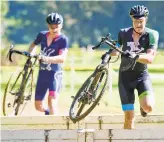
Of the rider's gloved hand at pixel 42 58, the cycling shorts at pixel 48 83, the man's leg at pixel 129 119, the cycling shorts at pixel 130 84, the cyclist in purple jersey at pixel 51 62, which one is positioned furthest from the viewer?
the cycling shorts at pixel 48 83

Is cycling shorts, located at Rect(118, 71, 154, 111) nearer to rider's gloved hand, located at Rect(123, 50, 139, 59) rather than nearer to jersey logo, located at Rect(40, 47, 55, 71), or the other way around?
rider's gloved hand, located at Rect(123, 50, 139, 59)

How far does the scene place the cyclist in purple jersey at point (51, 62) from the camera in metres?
10.3

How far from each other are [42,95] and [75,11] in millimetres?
56767

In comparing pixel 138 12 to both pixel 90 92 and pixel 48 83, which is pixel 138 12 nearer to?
pixel 90 92

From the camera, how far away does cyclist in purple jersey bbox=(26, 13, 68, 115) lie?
10.3 meters

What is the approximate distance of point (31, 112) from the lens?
14961 millimetres

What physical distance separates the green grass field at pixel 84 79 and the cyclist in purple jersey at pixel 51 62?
1.05 metres

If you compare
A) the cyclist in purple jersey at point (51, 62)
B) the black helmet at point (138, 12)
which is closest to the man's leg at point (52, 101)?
the cyclist in purple jersey at point (51, 62)

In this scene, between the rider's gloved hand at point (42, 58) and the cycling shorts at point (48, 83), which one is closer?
the rider's gloved hand at point (42, 58)

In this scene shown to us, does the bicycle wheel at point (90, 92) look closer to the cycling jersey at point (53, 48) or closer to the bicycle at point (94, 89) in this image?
the bicycle at point (94, 89)

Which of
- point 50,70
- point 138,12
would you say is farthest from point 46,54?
point 138,12

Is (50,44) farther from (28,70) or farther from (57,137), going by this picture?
(57,137)

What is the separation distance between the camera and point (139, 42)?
874 cm

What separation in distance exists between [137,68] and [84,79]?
68.0 ft
